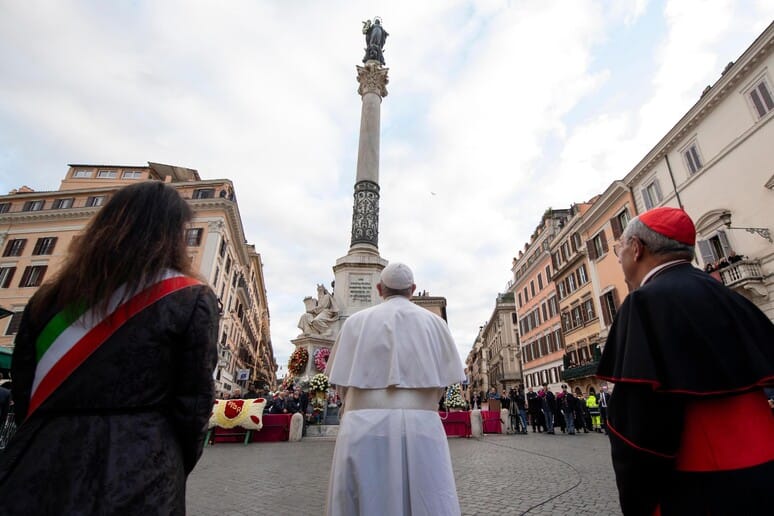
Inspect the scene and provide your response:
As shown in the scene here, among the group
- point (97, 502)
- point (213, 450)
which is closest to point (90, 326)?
point (97, 502)

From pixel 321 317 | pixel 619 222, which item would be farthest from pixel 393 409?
Answer: pixel 619 222

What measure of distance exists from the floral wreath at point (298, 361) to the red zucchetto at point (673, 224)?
39.3 ft

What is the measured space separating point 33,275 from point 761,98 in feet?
158

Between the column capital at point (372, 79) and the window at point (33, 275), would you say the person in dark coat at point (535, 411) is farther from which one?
the window at point (33, 275)

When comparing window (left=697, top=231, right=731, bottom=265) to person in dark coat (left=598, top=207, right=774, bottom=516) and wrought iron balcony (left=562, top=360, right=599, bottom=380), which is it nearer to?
wrought iron balcony (left=562, top=360, right=599, bottom=380)

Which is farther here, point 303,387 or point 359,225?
point 359,225

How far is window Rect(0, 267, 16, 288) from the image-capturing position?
32031 millimetres

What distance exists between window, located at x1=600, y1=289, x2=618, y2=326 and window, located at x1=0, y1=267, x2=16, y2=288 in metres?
45.7

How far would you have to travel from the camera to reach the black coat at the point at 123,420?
1153 millimetres

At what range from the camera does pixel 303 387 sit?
12562 millimetres

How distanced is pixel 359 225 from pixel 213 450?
9226mm

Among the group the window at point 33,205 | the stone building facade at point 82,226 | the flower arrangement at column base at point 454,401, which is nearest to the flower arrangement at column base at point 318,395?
the flower arrangement at column base at point 454,401

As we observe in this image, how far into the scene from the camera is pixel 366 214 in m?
16.0

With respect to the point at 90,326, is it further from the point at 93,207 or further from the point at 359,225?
the point at 93,207
